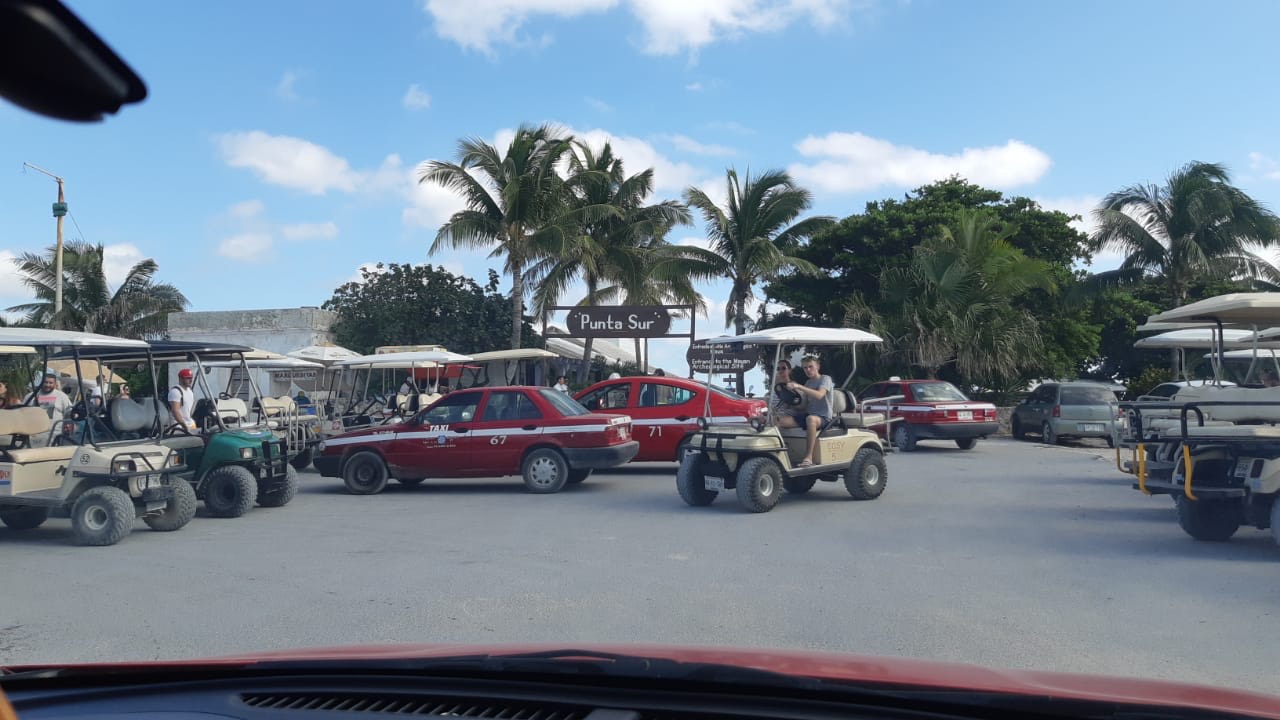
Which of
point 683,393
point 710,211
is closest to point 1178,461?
point 683,393

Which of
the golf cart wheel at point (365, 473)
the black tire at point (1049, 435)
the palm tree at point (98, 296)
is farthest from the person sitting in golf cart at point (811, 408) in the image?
the palm tree at point (98, 296)

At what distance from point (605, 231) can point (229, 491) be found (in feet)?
68.8

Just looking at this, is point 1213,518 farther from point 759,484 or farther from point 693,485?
point 693,485

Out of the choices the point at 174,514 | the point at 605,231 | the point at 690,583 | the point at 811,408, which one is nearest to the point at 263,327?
the point at 605,231

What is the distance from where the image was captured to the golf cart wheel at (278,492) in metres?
13.0

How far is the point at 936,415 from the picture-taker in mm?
21875

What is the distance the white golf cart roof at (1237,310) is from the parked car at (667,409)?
6.29 m

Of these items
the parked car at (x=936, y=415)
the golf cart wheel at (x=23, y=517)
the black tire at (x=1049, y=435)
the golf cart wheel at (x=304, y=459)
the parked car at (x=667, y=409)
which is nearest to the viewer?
the golf cart wheel at (x=23, y=517)

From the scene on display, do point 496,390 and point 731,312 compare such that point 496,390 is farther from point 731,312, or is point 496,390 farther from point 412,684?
point 731,312

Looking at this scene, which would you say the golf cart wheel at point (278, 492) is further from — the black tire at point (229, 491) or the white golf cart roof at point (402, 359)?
the white golf cart roof at point (402, 359)

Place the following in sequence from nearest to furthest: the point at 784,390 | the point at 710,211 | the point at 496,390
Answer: the point at 784,390 < the point at 496,390 < the point at 710,211

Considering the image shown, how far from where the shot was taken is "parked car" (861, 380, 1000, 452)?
71.7 ft

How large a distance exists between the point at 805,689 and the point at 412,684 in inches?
40.8

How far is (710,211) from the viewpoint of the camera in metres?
32.6
